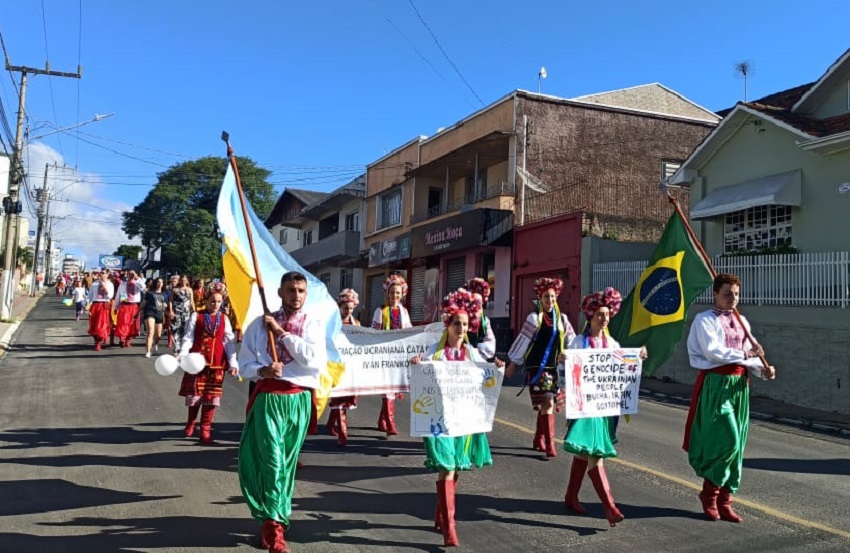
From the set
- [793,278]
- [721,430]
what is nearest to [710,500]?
[721,430]

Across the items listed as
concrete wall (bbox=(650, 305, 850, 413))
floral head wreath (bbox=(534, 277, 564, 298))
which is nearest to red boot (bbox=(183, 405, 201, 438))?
floral head wreath (bbox=(534, 277, 564, 298))

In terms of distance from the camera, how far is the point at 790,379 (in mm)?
13727

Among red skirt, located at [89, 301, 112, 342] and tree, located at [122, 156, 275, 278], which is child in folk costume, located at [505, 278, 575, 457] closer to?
red skirt, located at [89, 301, 112, 342]

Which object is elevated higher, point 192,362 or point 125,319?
point 125,319

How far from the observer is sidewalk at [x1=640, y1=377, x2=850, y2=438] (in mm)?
11305

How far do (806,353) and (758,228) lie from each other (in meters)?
5.95

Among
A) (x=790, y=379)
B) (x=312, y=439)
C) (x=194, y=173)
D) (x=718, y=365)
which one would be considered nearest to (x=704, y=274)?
(x=718, y=365)

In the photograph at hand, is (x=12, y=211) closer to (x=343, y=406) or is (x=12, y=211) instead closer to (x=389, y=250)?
(x=389, y=250)

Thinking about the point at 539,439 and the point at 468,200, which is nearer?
the point at 539,439

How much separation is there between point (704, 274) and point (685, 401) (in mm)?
7589

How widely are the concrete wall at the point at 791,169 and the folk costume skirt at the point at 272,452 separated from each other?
15.4 meters

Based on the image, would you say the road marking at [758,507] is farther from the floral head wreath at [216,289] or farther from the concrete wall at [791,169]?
the concrete wall at [791,169]

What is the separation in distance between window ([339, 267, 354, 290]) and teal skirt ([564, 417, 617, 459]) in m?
35.8

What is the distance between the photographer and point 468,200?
1053 inches
